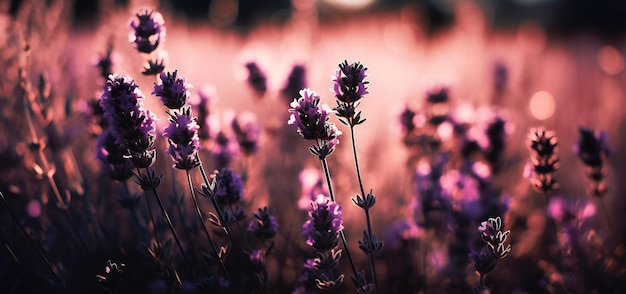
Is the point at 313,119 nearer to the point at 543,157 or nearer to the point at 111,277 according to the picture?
the point at 111,277

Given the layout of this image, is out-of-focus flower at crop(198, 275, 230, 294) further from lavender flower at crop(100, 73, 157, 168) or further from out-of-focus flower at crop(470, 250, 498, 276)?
out-of-focus flower at crop(470, 250, 498, 276)

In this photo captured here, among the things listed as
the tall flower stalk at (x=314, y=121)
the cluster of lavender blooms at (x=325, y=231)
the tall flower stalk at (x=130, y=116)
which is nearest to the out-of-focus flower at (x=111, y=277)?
the tall flower stalk at (x=130, y=116)

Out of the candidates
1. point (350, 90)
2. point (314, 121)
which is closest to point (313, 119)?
point (314, 121)

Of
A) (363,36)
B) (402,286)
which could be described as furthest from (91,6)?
(402,286)

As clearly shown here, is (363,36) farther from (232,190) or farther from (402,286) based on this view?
(232,190)

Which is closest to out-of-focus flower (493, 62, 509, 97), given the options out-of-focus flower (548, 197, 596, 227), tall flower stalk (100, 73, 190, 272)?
out-of-focus flower (548, 197, 596, 227)

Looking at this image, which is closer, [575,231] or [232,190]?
[232,190]
